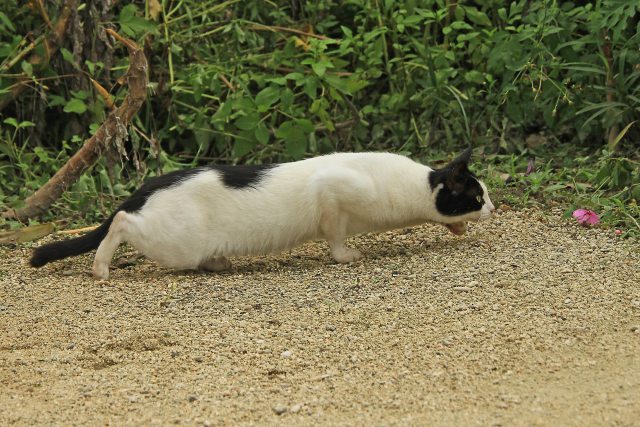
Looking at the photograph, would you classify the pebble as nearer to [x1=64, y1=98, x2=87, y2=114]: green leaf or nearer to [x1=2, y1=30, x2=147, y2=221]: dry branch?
[x1=2, y1=30, x2=147, y2=221]: dry branch

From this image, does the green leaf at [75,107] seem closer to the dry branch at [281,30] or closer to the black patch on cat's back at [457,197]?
the dry branch at [281,30]

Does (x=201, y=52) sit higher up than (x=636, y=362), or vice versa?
(x=201, y=52)

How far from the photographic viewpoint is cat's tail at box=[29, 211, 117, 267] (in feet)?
17.1

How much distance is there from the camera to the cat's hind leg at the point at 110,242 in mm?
5109

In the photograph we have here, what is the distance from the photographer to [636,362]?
3670mm

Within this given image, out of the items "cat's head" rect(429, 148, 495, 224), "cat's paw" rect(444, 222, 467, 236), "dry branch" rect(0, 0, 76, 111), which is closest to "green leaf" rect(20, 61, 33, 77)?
"dry branch" rect(0, 0, 76, 111)

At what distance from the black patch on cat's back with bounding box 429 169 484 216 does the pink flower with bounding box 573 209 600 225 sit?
569 mm

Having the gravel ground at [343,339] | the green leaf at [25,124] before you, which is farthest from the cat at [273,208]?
the green leaf at [25,124]

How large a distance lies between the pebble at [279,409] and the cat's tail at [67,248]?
6.81 feet

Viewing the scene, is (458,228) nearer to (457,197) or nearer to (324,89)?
(457,197)

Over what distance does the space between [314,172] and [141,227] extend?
0.98 meters

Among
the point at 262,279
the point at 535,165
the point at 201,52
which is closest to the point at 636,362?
the point at 262,279

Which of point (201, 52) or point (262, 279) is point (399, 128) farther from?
point (262, 279)

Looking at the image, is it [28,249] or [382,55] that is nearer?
[28,249]
